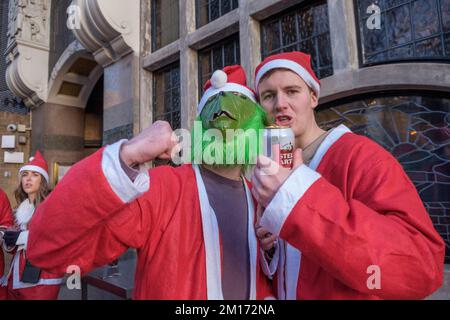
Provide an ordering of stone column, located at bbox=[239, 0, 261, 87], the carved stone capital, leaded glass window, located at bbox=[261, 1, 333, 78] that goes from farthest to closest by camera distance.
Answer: the carved stone capital < stone column, located at bbox=[239, 0, 261, 87] < leaded glass window, located at bbox=[261, 1, 333, 78]

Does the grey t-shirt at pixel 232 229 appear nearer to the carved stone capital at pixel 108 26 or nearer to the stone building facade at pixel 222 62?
the stone building facade at pixel 222 62

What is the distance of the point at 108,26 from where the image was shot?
4.81 metres

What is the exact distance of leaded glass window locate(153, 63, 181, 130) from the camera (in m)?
4.66

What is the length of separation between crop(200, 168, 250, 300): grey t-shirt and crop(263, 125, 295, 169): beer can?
35cm

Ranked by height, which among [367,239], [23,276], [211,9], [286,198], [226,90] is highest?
[211,9]

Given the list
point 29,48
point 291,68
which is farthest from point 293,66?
point 29,48

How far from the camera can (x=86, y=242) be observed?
841mm

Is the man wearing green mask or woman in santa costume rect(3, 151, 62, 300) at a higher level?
the man wearing green mask

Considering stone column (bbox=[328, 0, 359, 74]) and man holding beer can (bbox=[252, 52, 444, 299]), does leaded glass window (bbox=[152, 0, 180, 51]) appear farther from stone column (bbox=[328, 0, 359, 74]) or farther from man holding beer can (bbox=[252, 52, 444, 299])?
man holding beer can (bbox=[252, 52, 444, 299])

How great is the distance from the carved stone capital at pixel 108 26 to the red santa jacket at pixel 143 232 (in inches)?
180

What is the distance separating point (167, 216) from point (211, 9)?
13.3ft

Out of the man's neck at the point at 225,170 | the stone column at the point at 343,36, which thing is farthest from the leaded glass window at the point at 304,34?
the man's neck at the point at 225,170

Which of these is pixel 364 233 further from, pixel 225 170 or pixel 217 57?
pixel 217 57

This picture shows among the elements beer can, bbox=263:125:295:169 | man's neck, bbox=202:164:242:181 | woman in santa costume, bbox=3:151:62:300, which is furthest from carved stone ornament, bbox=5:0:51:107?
beer can, bbox=263:125:295:169
